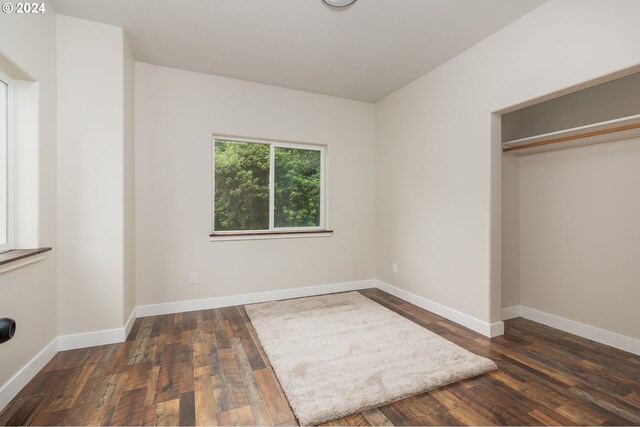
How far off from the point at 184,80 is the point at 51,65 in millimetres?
1181

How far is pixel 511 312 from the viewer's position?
122 inches

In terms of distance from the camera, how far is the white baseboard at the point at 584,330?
233cm

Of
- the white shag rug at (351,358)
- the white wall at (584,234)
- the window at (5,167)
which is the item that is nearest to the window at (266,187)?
the white shag rug at (351,358)

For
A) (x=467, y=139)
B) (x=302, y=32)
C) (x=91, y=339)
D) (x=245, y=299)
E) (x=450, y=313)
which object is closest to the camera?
(x=91, y=339)

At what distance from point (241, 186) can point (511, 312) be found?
130 inches

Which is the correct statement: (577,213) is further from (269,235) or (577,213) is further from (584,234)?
(269,235)

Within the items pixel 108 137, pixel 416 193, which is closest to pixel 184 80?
pixel 108 137

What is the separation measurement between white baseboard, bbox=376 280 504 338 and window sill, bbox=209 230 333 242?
115 cm

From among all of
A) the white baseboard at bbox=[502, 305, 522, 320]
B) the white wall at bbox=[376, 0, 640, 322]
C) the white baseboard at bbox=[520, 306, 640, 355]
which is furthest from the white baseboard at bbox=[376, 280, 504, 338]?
the white baseboard at bbox=[520, 306, 640, 355]

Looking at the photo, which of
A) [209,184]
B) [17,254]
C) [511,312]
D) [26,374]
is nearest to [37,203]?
[17,254]

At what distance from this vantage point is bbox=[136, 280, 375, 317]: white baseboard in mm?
3135

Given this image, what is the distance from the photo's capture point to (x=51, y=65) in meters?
2.27

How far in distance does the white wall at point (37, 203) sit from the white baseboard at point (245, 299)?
90cm

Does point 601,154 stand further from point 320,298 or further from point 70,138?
point 70,138
